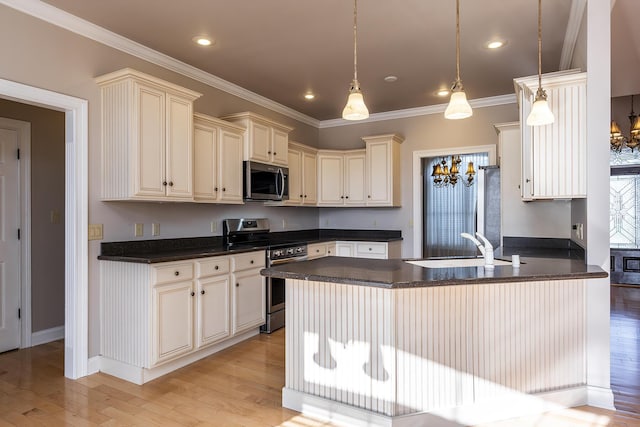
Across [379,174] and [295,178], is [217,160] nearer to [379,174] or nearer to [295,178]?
[295,178]

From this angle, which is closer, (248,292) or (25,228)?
(25,228)

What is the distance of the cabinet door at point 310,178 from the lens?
5414 mm

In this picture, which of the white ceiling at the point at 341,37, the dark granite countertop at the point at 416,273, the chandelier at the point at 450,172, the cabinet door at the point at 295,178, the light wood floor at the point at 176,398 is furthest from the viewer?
the chandelier at the point at 450,172

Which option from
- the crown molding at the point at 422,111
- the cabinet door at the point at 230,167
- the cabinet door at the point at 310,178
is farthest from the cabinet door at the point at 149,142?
the crown molding at the point at 422,111

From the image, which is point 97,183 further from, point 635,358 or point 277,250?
point 635,358

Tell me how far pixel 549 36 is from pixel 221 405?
3750 mm

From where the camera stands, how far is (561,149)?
8.72ft

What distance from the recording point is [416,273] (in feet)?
7.30

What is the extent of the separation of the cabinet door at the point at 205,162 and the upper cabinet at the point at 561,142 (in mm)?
2668

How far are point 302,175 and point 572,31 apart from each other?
331 centimetres

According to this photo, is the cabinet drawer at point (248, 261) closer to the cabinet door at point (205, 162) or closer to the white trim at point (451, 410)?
the cabinet door at point (205, 162)

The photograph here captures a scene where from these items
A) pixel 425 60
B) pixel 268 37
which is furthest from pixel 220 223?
pixel 425 60

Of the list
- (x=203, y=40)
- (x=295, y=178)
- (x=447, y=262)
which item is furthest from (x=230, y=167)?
(x=447, y=262)

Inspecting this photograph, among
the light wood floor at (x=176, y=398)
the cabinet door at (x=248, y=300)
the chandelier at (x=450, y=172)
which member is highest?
the chandelier at (x=450, y=172)
